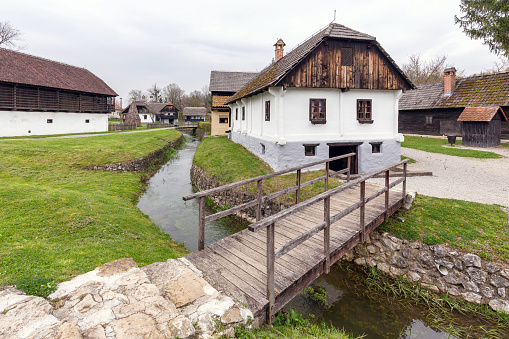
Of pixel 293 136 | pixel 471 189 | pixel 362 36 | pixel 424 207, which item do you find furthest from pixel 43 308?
pixel 362 36

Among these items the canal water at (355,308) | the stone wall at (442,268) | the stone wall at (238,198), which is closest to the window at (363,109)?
the stone wall at (238,198)

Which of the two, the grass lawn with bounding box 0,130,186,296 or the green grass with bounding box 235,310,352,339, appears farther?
the grass lawn with bounding box 0,130,186,296

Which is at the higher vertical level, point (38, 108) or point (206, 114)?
point (206, 114)

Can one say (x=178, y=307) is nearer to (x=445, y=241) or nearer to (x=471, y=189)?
(x=445, y=241)

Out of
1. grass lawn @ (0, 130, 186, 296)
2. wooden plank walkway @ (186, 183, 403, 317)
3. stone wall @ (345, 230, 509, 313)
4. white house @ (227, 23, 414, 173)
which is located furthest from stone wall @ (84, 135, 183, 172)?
stone wall @ (345, 230, 509, 313)

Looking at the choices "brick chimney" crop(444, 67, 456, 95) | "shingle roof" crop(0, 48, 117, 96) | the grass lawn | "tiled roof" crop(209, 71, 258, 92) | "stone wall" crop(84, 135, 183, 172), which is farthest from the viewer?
"tiled roof" crop(209, 71, 258, 92)

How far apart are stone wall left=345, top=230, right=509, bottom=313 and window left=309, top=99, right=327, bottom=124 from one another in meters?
6.78

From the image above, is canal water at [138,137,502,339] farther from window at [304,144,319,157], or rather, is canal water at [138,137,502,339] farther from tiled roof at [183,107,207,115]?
tiled roof at [183,107,207,115]

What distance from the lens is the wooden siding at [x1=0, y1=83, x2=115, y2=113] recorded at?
2736 cm

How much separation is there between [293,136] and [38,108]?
3024 centimetres

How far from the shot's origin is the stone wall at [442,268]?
634 centimetres

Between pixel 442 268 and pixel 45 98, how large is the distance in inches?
1495

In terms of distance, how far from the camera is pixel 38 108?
29641mm

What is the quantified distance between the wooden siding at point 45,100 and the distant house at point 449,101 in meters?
38.8
